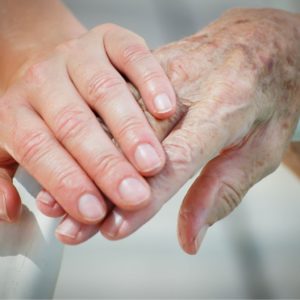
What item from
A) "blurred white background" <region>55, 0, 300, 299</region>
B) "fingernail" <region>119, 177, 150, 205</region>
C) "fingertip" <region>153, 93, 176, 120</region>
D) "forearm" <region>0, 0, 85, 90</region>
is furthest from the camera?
"forearm" <region>0, 0, 85, 90</region>

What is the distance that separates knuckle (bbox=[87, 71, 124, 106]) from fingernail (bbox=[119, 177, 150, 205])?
0.55ft

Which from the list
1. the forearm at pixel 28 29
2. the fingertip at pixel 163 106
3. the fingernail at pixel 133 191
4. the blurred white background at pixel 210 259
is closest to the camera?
the fingernail at pixel 133 191

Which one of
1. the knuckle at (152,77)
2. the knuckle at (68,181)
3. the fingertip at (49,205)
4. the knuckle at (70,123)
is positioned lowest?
the fingertip at (49,205)

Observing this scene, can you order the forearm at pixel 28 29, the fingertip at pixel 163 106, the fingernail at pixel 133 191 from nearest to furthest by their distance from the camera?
the fingernail at pixel 133 191
the fingertip at pixel 163 106
the forearm at pixel 28 29

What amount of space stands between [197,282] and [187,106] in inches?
12.8

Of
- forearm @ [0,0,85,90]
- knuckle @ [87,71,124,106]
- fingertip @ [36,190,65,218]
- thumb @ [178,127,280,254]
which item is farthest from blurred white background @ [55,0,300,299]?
forearm @ [0,0,85,90]

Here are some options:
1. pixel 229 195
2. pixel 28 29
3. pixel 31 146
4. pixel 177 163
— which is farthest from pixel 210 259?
pixel 28 29

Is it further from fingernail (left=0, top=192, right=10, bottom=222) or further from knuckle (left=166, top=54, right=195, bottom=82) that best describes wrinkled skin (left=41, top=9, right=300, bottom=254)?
fingernail (left=0, top=192, right=10, bottom=222)

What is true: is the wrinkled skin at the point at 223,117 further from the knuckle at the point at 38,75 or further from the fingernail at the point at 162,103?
the knuckle at the point at 38,75

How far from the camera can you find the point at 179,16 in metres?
1.44

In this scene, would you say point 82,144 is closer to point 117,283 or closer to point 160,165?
point 160,165

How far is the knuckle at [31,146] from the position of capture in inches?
24.5

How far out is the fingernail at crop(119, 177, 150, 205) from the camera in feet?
1.73

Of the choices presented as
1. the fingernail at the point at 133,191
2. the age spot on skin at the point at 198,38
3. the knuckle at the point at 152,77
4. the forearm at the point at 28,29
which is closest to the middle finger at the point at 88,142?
the fingernail at the point at 133,191
